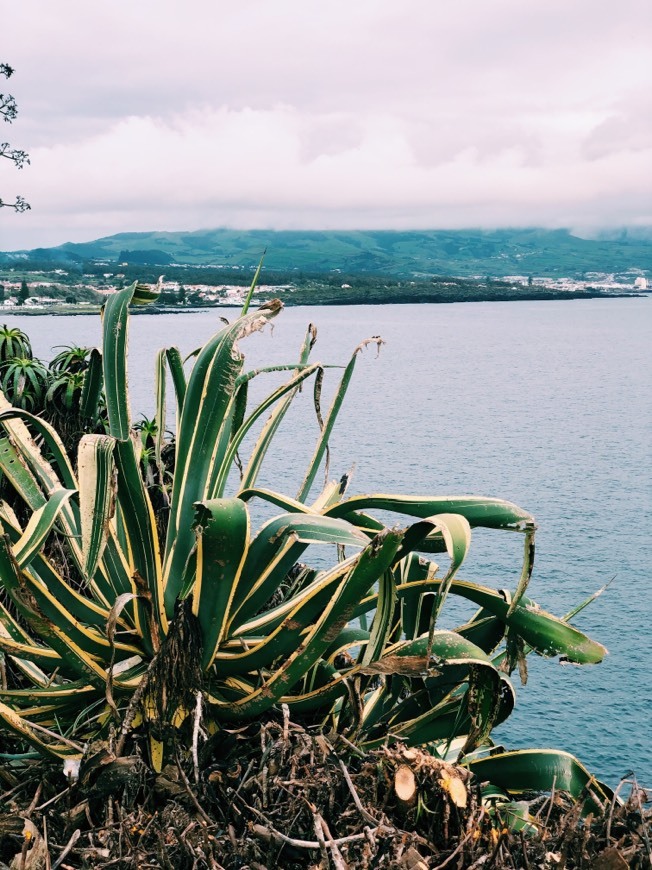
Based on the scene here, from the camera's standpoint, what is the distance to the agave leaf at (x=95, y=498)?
2.27 m

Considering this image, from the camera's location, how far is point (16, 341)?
6.16 m

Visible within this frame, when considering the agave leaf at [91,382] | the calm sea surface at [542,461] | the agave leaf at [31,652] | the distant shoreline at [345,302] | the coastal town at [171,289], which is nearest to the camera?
the agave leaf at [31,652]

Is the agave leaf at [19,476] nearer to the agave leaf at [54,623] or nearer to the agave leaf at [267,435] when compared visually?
the agave leaf at [54,623]

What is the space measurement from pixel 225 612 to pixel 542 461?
22455mm

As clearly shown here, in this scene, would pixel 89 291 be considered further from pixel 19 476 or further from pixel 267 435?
pixel 19 476

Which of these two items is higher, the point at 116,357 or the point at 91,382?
the point at 116,357

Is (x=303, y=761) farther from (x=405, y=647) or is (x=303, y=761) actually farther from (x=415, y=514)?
(x=415, y=514)

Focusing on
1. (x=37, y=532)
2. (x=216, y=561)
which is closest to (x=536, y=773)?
(x=216, y=561)

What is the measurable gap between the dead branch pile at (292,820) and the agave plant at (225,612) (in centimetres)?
15

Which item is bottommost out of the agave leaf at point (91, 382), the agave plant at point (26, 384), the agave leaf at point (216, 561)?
the agave leaf at point (216, 561)

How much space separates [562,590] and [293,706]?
1147 centimetres

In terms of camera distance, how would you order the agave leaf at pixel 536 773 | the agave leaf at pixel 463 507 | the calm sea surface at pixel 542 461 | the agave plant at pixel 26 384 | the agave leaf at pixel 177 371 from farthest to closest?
the calm sea surface at pixel 542 461 < the agave plant at pixel 26 384 < the agave leaf at pixel 177 371 < the agave leaf at pixel 536 773 < the agave leaf at pixel 463 507

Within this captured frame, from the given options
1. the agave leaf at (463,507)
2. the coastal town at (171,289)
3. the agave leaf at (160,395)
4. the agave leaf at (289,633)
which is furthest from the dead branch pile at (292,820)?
the coastal town at (171,289)

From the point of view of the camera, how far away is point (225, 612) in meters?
2.49
